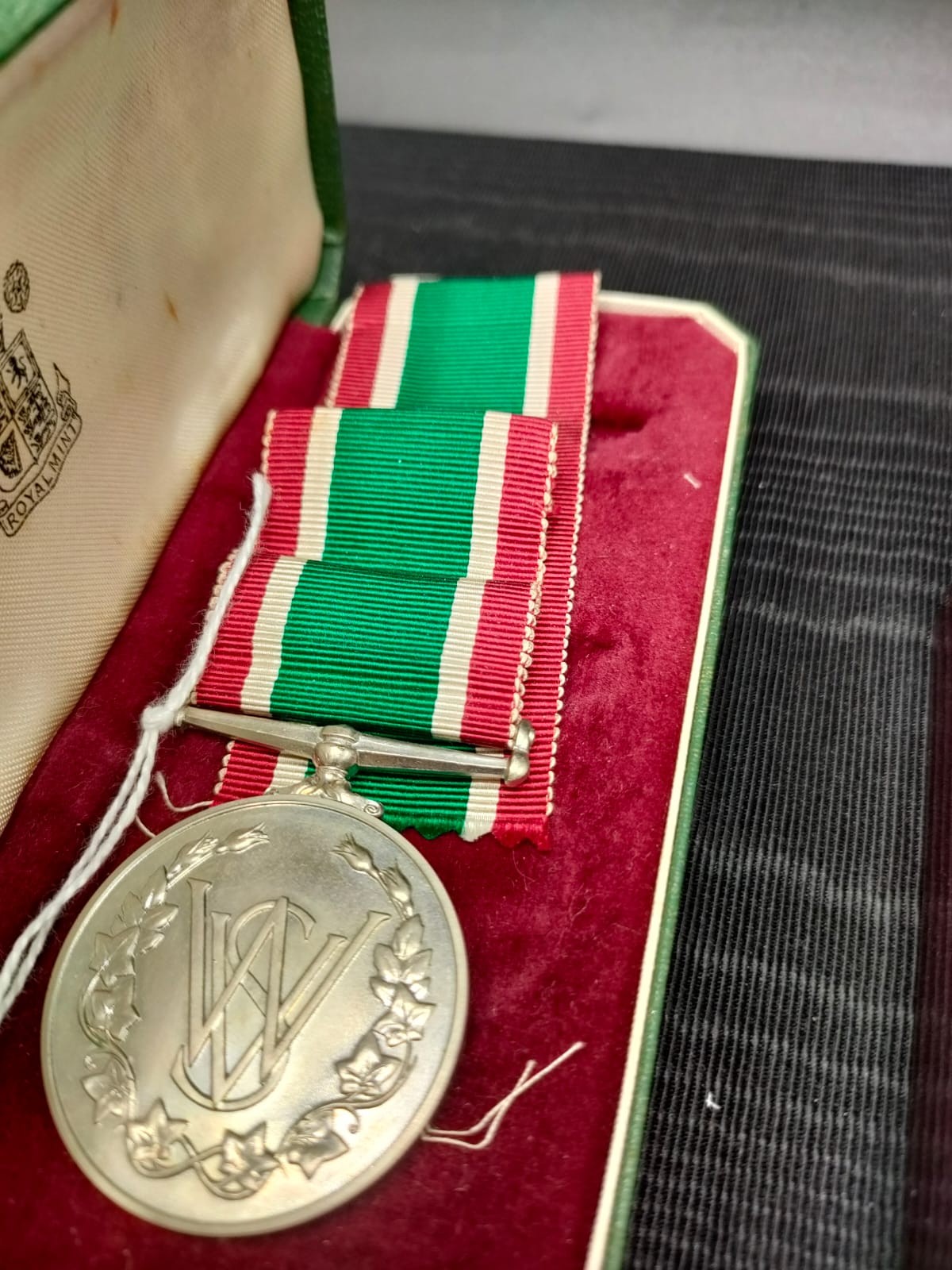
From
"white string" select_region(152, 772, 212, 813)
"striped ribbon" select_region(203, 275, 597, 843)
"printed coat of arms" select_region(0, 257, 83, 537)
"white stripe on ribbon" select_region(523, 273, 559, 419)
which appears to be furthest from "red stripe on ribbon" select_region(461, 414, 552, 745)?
"printed coat of arms" select_region(0, 257, 83, 537)

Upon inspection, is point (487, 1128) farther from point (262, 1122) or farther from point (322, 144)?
point (322, 144)

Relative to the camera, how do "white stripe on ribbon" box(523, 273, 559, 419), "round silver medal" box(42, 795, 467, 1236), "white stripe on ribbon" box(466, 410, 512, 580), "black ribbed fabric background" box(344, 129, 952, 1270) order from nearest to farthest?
1. "round silver medal" box(42, 795, 467, 1236)
2. "black ribbed fabric background" box(344, 129, 952, 1270)
3. "white stripe on ribbon" box(466, 410, 512, 580)
4. "white stripe on ribbon" box(523, 273, 559, 419)

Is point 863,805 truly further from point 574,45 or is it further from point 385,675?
point 574,45

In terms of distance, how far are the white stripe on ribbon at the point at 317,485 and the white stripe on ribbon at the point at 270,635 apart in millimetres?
27

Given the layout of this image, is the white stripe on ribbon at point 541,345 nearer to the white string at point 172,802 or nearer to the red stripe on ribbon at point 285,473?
the red stripe on ribbon at point 285,473

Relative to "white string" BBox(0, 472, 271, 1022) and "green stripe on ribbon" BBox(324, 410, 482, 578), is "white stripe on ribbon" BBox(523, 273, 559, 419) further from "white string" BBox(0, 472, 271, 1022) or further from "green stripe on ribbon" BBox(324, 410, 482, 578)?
"white string" BBox(0, 472, 271, 1022)

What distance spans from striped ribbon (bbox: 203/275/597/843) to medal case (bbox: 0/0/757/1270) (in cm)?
3

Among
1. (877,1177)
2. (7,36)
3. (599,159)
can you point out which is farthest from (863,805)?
(599,159)

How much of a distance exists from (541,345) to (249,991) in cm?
71

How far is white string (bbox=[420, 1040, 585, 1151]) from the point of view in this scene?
69 cm

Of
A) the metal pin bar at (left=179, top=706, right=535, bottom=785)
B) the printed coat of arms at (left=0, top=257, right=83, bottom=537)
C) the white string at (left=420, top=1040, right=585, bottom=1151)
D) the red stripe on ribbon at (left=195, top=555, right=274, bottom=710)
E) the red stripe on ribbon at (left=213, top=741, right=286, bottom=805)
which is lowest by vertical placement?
the white string at (left=420, top=1040, right=585, bottom=1151)

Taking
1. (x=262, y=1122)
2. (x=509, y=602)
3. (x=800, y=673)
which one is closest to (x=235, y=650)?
(x=509, y=602)

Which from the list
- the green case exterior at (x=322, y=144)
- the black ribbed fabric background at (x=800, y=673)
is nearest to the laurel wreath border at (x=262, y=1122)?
the black ribbed fabric background at (x=800, y=673)

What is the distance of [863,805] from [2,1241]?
757mm
